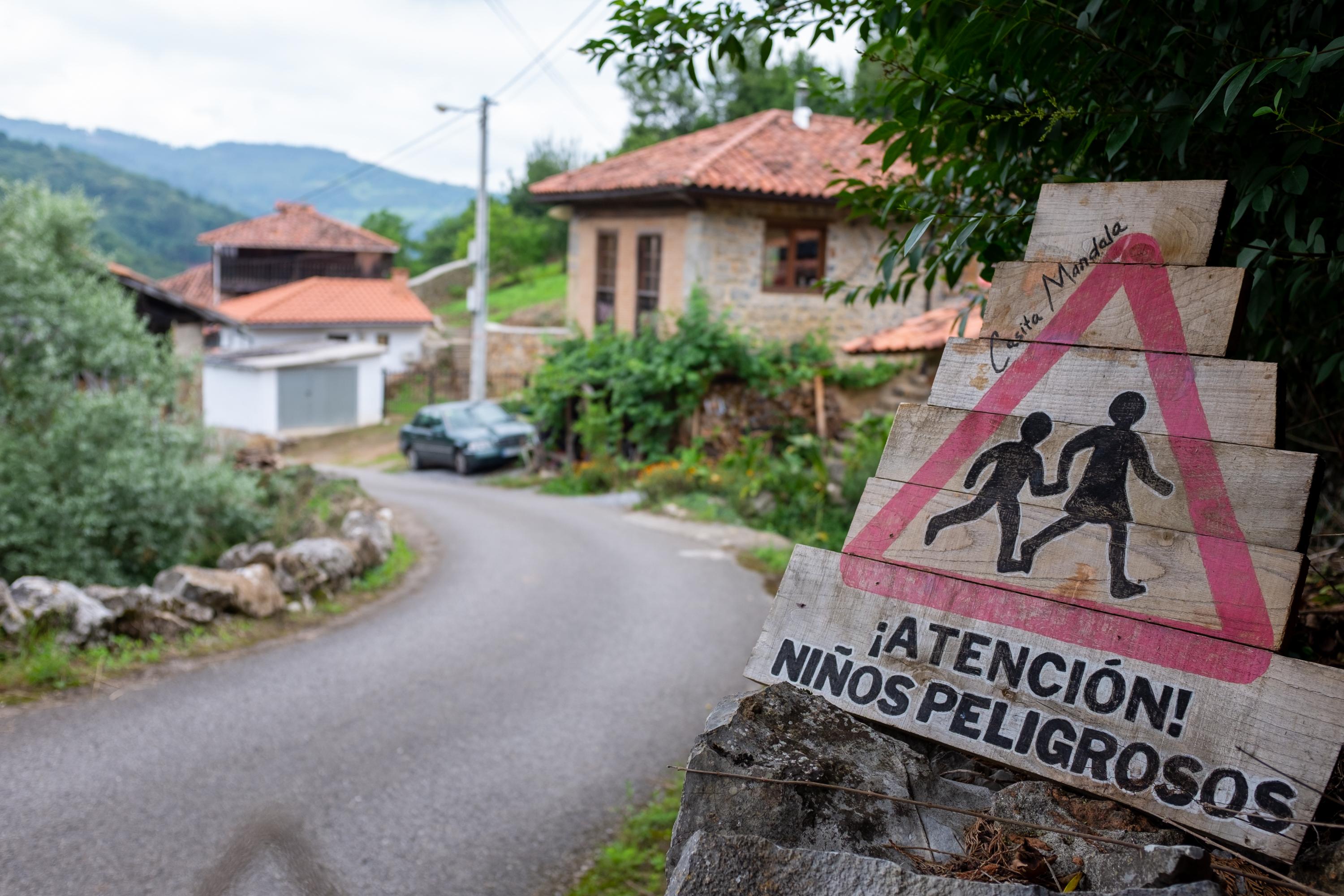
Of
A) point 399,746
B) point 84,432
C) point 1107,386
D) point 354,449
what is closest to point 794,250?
point 84,432

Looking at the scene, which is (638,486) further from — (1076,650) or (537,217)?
(537,217)

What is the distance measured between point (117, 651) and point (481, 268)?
1586 centimetres

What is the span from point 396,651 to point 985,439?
23.2 ft

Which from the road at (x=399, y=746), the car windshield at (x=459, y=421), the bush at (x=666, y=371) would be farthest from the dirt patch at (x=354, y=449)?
the road at (x=399, y=746)

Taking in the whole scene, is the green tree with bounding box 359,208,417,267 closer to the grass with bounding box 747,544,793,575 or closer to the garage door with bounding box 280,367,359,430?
the garage door with bounding box 280,367,359,430

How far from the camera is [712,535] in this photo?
542 inches

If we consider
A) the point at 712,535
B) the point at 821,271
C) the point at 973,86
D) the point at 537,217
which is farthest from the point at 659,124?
the point at 973,86

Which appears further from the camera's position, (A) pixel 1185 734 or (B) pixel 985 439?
(B) pixel 985 439

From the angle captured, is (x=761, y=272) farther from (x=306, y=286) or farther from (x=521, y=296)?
(x=521, y=296)

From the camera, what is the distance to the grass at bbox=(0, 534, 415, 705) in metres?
6.95

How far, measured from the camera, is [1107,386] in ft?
7.17

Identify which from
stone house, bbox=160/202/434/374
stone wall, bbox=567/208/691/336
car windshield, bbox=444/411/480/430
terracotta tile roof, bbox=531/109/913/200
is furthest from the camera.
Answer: stone house, bbox=160/202/434/374

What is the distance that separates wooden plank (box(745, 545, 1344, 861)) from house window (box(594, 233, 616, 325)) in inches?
709

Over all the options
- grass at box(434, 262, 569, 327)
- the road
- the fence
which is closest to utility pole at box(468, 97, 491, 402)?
the fence
